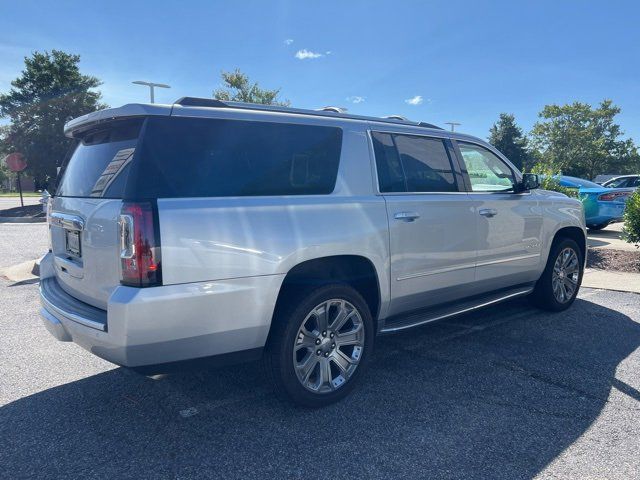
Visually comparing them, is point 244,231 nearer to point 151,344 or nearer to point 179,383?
point 151,344

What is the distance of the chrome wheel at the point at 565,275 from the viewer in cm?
548

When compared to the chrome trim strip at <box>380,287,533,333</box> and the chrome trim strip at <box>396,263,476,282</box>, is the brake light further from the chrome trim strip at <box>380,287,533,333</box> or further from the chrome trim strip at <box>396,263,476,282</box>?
the chrome trim strip at <box>396,263,476,282</box>

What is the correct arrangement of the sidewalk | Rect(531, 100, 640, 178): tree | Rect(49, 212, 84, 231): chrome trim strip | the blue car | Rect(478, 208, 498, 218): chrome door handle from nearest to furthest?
Rect(49, 212, 84, 231): chrome trim strip → Rect(478, 208, 498, 218): chrome door handle → the sidewalk → the blue car → Rect(531, 100, 640, 178): tree

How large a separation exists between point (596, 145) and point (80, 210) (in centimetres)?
5148

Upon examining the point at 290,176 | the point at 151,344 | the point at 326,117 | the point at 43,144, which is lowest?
the point at 151,344

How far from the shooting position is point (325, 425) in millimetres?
3090

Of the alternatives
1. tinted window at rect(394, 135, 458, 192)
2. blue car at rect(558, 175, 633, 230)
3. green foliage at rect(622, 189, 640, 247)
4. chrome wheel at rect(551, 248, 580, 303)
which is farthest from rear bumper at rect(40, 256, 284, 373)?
blue car at rect(558, 175, 633, 230)

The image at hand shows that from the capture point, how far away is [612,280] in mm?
7414

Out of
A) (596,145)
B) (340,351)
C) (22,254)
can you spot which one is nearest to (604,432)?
(340,351)

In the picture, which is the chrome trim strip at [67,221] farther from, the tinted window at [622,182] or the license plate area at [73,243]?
the tinted window at [622,182]

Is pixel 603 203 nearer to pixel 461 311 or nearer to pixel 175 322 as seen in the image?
pixel 461 311

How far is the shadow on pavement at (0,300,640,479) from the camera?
265cm

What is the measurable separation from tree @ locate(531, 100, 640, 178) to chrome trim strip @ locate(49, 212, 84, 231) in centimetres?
4915

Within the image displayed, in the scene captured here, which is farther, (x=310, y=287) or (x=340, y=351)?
(x=340, y=351)
